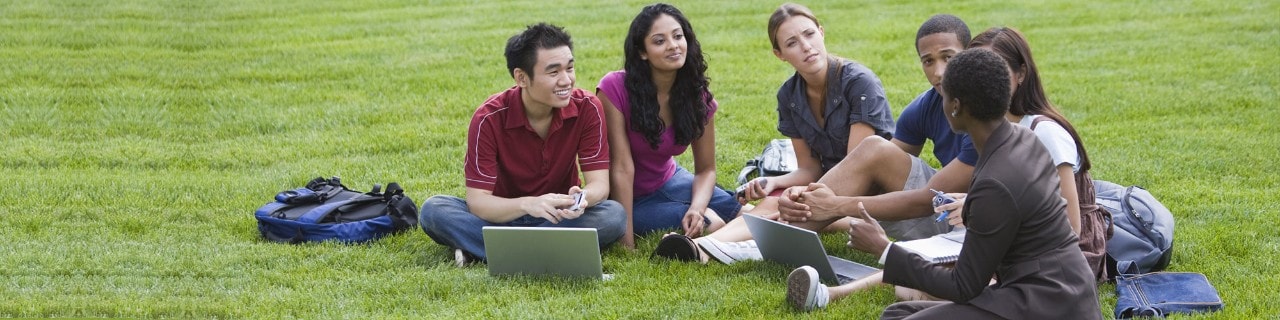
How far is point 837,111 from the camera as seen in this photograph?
19.8 ft

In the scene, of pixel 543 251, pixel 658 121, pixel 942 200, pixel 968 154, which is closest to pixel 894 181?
pixel 968 154

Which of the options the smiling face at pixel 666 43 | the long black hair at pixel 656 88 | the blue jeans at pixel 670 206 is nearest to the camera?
the smiling face at pixel 666 43

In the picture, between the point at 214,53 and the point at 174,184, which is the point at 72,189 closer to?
the point at 174,184

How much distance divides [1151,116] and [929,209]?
4.75m

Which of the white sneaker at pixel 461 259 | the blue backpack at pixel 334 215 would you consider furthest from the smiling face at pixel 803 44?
the blue backpack at pixel 334 215

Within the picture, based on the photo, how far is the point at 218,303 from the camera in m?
5.16

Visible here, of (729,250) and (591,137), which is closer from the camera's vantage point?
(729,250)

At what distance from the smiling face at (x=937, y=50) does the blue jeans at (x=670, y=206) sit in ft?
4.74

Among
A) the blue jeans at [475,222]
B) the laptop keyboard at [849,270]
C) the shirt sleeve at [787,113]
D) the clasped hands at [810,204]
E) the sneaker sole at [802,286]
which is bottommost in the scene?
the laptop keyboard at [849,270]

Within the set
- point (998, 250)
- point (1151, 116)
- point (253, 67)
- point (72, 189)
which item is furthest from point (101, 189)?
point (1151, 116)

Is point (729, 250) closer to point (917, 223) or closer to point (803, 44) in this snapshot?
point (917, 223)

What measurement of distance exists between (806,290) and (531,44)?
1741 millimetres

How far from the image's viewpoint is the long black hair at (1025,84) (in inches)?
179

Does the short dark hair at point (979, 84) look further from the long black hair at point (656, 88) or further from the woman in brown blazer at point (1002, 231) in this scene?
the long black hair at point (656, 88)
